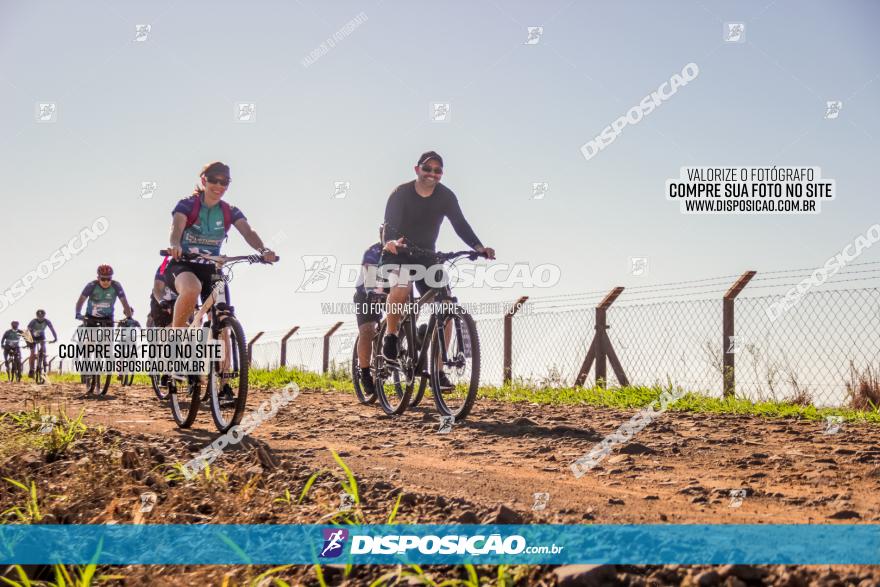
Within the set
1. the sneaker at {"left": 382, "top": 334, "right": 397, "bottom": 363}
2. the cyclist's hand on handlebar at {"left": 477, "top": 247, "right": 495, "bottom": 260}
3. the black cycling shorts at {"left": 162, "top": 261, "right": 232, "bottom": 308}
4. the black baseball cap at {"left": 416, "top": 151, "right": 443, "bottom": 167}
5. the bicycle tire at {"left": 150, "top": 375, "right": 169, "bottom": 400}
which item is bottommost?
the bicycle tire at {"left": 150, "top": 375, "right": 169, "bottom": 400}

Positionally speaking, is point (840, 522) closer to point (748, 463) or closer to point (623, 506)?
point (623, 506)

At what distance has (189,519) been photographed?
3.35 meters

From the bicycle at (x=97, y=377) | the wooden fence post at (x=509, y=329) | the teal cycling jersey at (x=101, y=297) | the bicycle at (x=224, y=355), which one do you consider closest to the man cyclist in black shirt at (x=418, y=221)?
the bicycle at (x=224, y=355)

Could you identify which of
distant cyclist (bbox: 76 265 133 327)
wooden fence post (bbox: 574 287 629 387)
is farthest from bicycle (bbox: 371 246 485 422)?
distant cyclist (bbox: 76 265 133 327)

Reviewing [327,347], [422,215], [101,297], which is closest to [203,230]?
[422,215]

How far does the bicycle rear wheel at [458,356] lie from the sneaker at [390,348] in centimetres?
62

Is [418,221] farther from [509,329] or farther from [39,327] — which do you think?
[39,327]

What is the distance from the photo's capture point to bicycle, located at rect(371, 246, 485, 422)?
630cm

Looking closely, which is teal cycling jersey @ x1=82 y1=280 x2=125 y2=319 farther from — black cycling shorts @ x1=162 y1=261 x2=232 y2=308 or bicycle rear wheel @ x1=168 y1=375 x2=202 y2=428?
black cycling shorts @ x1=162 y1=261 x2=232 y2=308

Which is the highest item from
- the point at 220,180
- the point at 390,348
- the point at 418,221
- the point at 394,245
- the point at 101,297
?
the point at 220,180

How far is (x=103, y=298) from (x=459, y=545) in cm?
1123

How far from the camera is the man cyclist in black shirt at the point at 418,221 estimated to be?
22.8ft

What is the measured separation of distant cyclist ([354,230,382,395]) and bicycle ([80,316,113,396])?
5491 mm

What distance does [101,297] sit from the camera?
1212 centimetres
